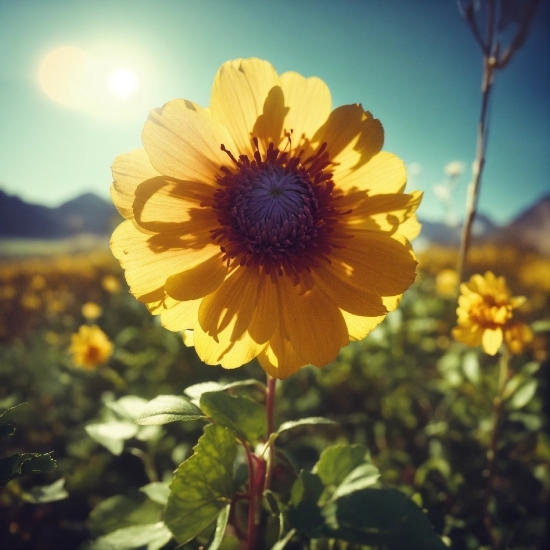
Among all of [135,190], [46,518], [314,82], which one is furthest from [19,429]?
[314,82]

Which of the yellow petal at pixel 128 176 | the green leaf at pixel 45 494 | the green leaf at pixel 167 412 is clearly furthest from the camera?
the green leaf at pixel 45 494

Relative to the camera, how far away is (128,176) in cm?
95

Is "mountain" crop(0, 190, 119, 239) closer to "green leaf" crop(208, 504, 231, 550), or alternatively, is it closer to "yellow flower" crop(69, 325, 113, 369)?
"yellow flower" crop(69, 325, 113, 369)

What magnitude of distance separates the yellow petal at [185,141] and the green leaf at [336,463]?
0.90 metres

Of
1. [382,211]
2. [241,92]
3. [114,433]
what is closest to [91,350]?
[114,433]

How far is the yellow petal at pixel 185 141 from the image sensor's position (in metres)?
0.90

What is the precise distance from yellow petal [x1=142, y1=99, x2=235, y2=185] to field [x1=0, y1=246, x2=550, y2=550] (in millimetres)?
852

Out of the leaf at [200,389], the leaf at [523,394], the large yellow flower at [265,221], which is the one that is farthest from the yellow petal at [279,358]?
the leaf at [523,394]

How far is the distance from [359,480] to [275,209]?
0.83m

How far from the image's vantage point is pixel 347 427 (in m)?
2.53

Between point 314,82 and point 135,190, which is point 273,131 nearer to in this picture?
point 314,82

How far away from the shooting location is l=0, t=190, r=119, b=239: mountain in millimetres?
5216

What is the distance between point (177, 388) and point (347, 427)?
1.21m

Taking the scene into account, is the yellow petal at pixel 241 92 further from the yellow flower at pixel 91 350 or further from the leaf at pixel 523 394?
the yellow flower at pixel 91 350
